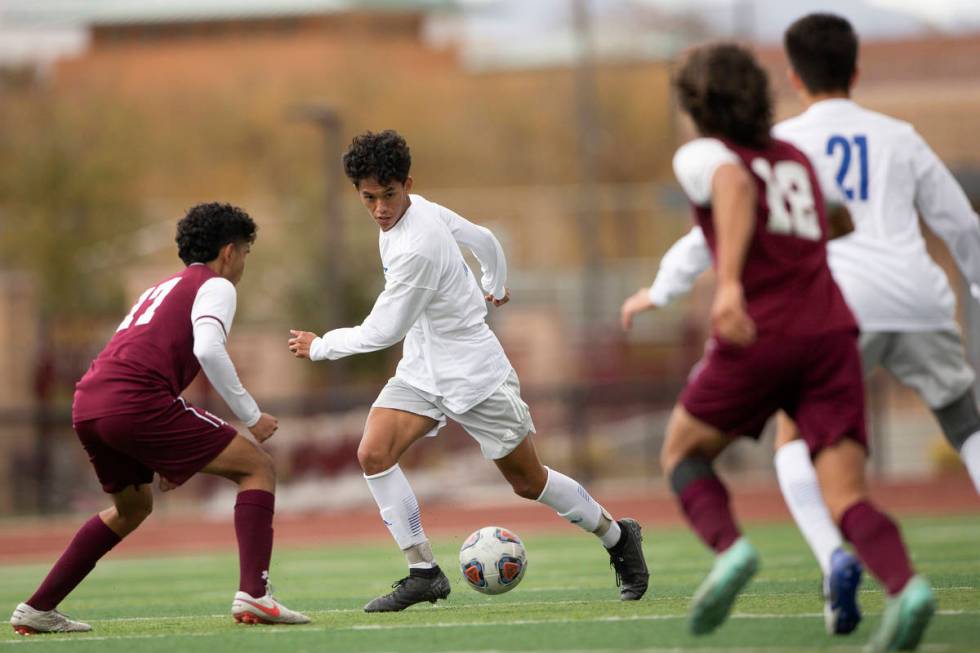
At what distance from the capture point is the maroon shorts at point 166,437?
6543 mm

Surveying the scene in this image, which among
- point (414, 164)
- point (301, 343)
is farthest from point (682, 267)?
point (414, 164)

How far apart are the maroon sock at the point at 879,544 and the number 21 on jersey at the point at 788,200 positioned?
92cm

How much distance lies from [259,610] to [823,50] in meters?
3.13

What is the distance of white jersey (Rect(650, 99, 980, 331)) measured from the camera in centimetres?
570

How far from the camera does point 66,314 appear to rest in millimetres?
33531

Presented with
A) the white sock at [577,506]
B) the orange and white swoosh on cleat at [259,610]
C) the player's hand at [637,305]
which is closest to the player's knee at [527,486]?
the white sock at [577,506]

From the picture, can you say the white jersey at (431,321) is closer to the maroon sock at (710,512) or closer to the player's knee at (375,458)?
the player's knee at (375,458)

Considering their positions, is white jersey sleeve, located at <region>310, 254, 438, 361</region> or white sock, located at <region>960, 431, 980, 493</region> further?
white jersey sleeve, located at <region>310, 254, 438, 361</region>

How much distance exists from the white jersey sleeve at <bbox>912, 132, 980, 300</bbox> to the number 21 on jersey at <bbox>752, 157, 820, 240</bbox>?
74 centimetres

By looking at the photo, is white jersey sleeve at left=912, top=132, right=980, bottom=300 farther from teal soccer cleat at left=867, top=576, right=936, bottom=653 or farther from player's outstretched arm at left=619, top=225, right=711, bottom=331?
teal soccer cleat at left=867, top=576, right=936, bottom=653

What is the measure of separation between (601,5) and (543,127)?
5573 mm

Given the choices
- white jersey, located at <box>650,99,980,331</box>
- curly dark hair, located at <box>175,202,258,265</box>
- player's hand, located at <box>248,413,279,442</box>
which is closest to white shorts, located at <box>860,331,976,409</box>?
white jersey, located at <box>650,99,980,331</box>

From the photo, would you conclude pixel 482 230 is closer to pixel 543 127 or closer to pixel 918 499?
pixel 918 499

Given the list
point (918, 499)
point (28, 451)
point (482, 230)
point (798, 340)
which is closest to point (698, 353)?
point (918, 499)
